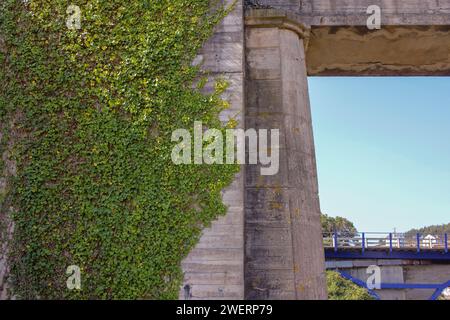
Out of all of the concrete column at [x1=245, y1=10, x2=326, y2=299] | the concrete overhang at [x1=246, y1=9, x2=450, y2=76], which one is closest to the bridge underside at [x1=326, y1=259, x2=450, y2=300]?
the concrete overhang at [x1=246, y1=9, x2=450, y2=76]

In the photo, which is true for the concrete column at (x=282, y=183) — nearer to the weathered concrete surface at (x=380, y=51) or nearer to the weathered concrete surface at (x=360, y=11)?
the weathered concrete surface at (x=360, y=11)

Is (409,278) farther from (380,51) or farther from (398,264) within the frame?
(380,51)

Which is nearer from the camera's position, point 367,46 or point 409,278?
point 367,46

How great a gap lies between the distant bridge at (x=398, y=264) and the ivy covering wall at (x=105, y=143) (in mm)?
19232

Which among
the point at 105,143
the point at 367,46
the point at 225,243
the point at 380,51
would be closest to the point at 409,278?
the point at 380,51

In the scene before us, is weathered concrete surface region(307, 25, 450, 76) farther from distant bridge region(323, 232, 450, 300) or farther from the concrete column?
distant bridge region(323, 232, 450, 300)

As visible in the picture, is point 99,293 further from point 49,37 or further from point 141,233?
point 49,37

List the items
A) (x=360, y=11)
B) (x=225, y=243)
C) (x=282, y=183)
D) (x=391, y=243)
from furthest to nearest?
(x=391, y=243) → (x=360, y=11) → (x=282, y=183) → (x=225, y=243)

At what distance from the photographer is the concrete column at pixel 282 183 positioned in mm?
6867

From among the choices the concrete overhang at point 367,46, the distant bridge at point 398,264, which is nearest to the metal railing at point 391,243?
the distant bridge at point 398,264

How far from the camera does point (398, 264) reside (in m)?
23.5

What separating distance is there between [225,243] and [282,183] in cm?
155
